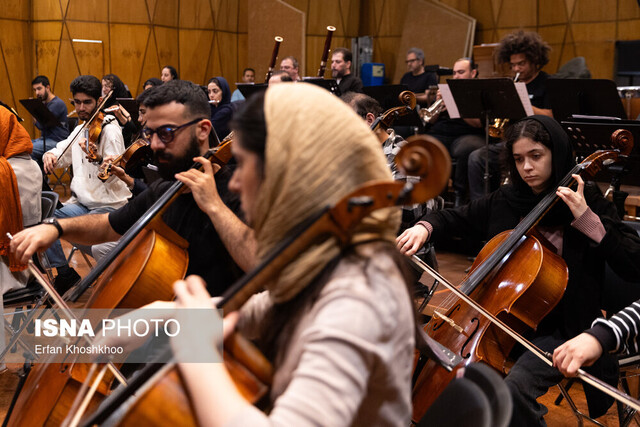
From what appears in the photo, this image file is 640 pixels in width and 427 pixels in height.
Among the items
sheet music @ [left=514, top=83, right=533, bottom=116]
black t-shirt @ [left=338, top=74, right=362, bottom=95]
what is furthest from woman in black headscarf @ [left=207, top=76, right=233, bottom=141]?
sheet music @ [left=514, top=83, right=533, bottom=116]

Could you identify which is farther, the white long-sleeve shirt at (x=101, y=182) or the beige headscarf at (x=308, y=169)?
the white long-sleeve shirt at (x=101, y=182)

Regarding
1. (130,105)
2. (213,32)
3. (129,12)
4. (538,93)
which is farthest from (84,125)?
(213,32)

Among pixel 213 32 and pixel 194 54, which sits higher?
pixel 213 32

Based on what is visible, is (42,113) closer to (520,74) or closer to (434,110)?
(434,110)

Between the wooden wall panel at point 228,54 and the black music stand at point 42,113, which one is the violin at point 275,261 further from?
the wooden wall panel at point 228,54

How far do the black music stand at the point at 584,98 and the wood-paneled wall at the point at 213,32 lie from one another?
448 cm

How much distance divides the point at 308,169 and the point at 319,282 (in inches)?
6.8

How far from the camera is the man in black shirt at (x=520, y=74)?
16.0 ft

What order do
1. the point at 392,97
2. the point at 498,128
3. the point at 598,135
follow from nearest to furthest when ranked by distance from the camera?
the point at 598,135, the point at 498,128, the point at 392,97

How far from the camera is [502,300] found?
7.02 feet

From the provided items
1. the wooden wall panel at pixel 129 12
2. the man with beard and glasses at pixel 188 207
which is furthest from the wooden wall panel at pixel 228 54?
the man with beard and glasses at pixel 188 207

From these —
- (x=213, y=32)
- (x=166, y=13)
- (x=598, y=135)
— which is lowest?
(x=598, y=135)

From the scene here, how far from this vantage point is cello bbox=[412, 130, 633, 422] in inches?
80.8

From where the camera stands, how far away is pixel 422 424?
4.03 feet
